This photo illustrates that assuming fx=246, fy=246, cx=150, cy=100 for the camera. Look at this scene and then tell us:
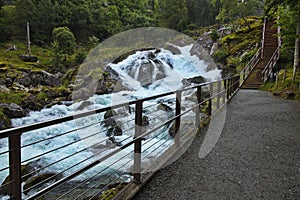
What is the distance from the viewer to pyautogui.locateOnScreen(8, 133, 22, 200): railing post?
4.49 feet

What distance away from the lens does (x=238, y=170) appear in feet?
10.5

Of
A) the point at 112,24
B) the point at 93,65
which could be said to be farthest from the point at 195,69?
the point at 112,24

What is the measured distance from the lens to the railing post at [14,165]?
137cm

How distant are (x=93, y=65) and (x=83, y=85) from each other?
171 inches

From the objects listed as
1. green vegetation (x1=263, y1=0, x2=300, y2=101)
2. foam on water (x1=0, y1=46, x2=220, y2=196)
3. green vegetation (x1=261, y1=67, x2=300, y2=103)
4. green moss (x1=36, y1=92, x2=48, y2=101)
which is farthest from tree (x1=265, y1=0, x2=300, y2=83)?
green moss (x1=36, y1=92, x2=48, y2=101)

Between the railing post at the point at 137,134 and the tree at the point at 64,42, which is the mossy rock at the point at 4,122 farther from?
the tree at the point at 64,42

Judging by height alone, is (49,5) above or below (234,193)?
above

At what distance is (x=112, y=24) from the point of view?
45.4 m

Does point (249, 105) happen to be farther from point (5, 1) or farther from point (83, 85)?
point (5, 1)

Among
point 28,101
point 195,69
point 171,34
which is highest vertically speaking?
point 171,34

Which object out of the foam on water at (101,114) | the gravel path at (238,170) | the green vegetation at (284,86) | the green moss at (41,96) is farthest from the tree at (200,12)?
the gravel path at (238,170)

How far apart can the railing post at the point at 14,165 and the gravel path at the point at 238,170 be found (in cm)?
137

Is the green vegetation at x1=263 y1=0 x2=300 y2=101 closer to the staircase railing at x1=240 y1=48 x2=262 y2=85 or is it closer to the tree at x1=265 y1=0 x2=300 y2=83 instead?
the tree at x1=265 y1=0 x2=300 y2=83

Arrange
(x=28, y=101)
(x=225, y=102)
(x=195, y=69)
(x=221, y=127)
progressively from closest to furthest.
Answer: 1. (x=221, y=127)
2. (x=225, y=102)
3. (x=28, y=101)
4. (x=195, y=69)
